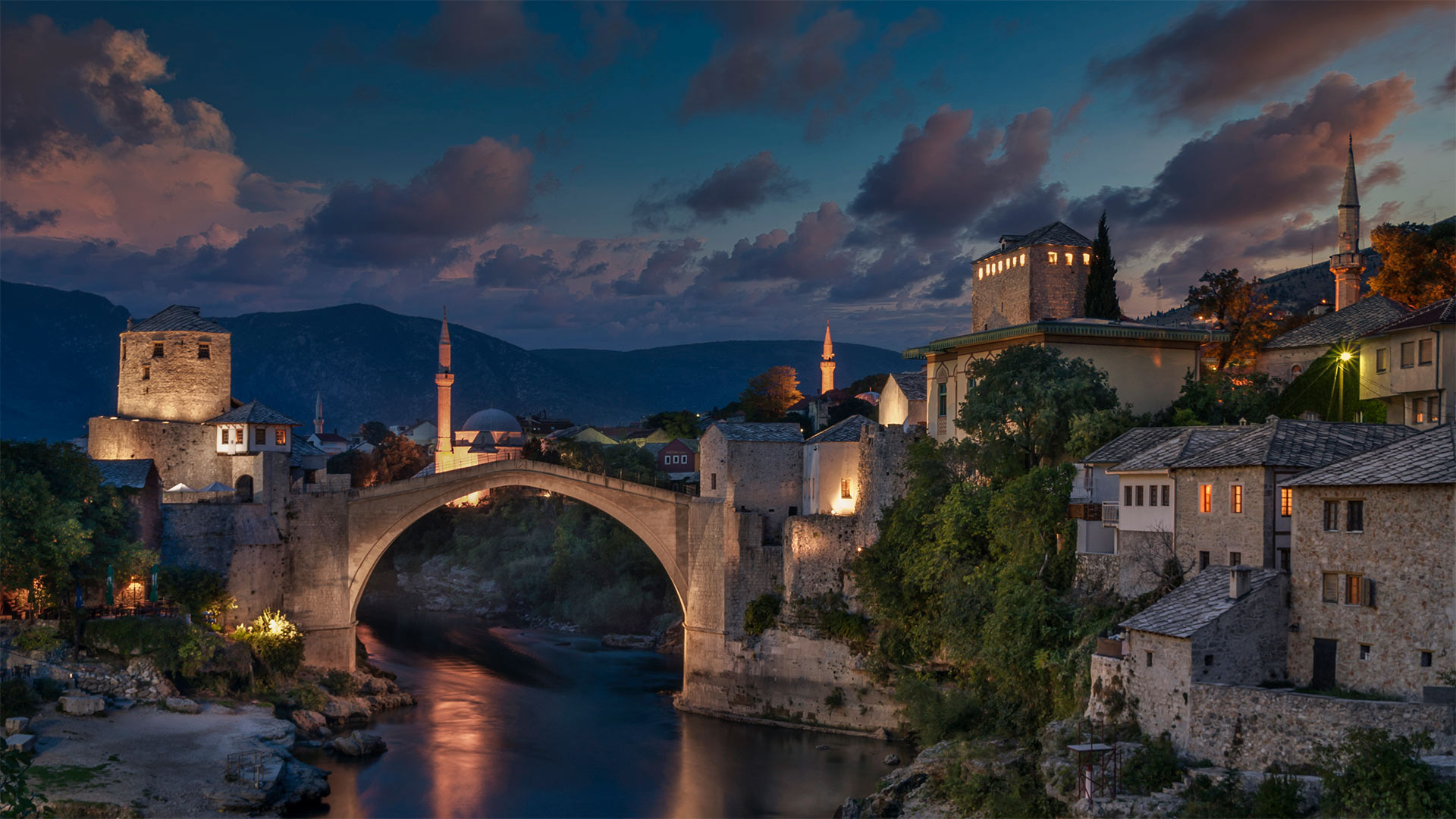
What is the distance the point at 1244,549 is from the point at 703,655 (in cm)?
2113

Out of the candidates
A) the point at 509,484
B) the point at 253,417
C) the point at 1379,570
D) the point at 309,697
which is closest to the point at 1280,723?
the point at 1379,570

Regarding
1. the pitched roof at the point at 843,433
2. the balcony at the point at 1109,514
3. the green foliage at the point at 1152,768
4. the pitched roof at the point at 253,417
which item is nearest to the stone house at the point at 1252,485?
the balcony at the point at 1109,514

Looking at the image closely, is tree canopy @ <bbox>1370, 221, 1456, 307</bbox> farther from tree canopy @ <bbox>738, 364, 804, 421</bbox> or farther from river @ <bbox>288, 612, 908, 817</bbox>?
tree canopy @ <bbox>738, 364, 804, 421</bbox>

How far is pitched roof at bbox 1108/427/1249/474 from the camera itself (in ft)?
77.3

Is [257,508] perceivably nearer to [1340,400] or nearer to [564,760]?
[564,760]

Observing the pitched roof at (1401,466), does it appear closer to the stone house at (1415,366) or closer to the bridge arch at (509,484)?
the stone house at (1415,366)

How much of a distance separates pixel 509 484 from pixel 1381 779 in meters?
31.3

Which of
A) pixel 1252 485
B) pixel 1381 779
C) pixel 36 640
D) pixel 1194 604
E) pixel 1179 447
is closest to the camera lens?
pixel 1381 779

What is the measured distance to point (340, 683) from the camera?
38375mm

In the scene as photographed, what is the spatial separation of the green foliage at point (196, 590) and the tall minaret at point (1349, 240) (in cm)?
3976

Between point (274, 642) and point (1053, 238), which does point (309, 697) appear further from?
point (1053, 238)

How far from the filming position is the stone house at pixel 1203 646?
1975 centimetres

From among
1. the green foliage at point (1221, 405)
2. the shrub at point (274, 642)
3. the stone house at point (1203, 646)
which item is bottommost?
the shrub at point (274, 642)

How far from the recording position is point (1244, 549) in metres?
21.4
